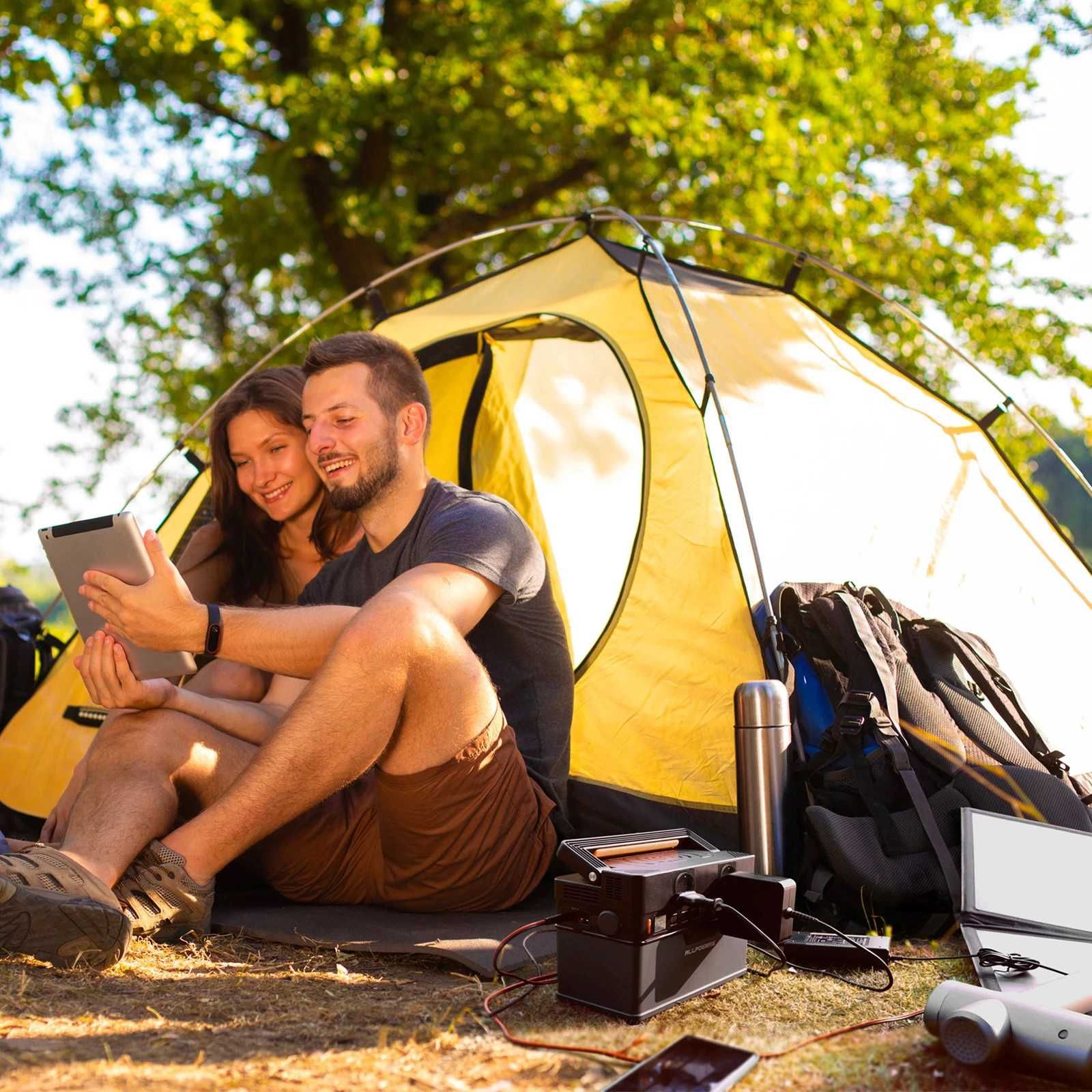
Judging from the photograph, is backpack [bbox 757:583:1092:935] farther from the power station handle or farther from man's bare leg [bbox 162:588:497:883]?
man's bare leg [bbox 162:588:497:883]

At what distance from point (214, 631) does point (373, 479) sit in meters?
0.59

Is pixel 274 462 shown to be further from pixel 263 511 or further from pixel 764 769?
pixel 764 769

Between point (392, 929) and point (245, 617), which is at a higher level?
point (245, 617)

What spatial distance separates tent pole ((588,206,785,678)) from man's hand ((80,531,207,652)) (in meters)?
1.36

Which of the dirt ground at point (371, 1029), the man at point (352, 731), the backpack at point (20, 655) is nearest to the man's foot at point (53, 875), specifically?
the man at point (352, 731)

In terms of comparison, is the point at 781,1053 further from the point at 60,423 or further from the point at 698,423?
the point at 60,423

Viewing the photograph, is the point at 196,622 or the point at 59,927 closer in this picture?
the point at 59,927

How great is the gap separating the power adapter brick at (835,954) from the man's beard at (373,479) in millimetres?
1371

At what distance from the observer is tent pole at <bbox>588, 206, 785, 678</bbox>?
9.30ft

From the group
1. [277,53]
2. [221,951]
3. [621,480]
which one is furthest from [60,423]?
[221,951]

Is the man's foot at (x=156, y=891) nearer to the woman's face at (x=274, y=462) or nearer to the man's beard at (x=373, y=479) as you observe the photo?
the man's beard at (x=373, y=479)

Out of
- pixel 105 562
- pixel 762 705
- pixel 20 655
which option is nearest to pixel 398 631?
pixel 105 562

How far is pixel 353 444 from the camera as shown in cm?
274

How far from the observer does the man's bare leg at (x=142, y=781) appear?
7.21 feet
